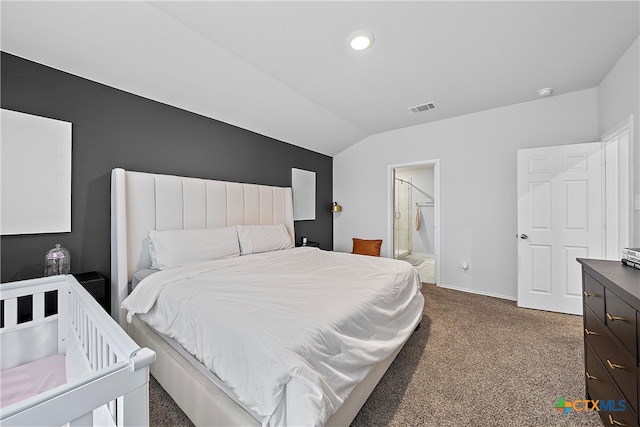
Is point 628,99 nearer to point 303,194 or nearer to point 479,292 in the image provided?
point 479,292

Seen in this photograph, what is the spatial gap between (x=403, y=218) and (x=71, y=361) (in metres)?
6.42

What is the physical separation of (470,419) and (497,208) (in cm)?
295

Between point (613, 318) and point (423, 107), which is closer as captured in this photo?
point (613, 318)

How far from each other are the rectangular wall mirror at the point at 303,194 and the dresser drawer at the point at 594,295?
3.43m

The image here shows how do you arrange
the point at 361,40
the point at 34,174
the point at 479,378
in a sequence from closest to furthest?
the point at 479,378 → the point at 34,174 → the point at 361,40

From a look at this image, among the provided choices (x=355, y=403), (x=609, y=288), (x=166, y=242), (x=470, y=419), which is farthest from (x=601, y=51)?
(x=166, y=242)

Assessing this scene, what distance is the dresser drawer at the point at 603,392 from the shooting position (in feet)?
3.70

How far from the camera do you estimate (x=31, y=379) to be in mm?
1341

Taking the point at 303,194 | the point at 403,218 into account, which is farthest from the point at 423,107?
the point at 403,218

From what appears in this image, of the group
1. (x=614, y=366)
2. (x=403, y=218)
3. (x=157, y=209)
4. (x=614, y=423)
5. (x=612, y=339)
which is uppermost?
(x=157, y=209)

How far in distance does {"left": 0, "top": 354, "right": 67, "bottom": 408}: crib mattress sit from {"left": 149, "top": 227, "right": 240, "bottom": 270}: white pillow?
939 millimetres

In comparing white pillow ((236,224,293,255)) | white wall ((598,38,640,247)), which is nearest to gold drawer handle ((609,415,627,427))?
white wall ((598,38,640,247))

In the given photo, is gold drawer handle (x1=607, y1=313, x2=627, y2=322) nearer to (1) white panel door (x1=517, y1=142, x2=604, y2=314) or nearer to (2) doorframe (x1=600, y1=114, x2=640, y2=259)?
(2) doorframe (x1=600, y1=114, x2=640, y2=259)

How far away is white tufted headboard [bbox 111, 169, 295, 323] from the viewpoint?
90.7 inches
